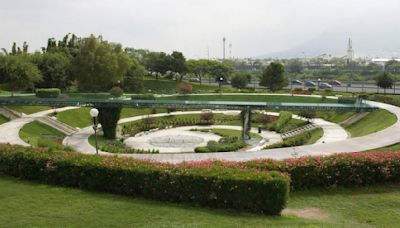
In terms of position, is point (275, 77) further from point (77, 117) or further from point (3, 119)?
point (3, 119)

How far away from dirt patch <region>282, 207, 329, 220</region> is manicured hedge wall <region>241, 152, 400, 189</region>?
1.95 meters

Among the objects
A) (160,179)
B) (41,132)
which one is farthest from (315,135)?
(160,179)

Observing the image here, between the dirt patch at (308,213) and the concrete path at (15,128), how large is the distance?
2454cm

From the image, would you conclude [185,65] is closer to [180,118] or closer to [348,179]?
[180,118]

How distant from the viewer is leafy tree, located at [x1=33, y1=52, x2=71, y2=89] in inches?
2586

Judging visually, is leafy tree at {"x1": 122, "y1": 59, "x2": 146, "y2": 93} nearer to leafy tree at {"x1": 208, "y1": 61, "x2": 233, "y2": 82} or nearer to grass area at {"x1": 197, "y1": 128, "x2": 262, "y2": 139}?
leafy tree at {"x1": 208, "y1": 61, "x2": 233, "y2": 82}

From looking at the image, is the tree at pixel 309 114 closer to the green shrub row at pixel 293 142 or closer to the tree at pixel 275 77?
the green shrub row at pixel 293 142

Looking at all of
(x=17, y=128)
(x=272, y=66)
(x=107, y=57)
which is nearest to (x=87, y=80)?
(x=107, y=57)

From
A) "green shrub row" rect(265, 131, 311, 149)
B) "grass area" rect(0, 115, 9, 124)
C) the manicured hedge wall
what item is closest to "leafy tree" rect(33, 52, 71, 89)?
"grass area" rect(0, 115, 9, 124)

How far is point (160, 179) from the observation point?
538 inches

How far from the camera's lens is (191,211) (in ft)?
41.1

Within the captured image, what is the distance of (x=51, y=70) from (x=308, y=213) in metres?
59.1

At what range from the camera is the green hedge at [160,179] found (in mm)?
12703

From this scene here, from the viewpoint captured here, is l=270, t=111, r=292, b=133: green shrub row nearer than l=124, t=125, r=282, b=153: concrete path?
No
